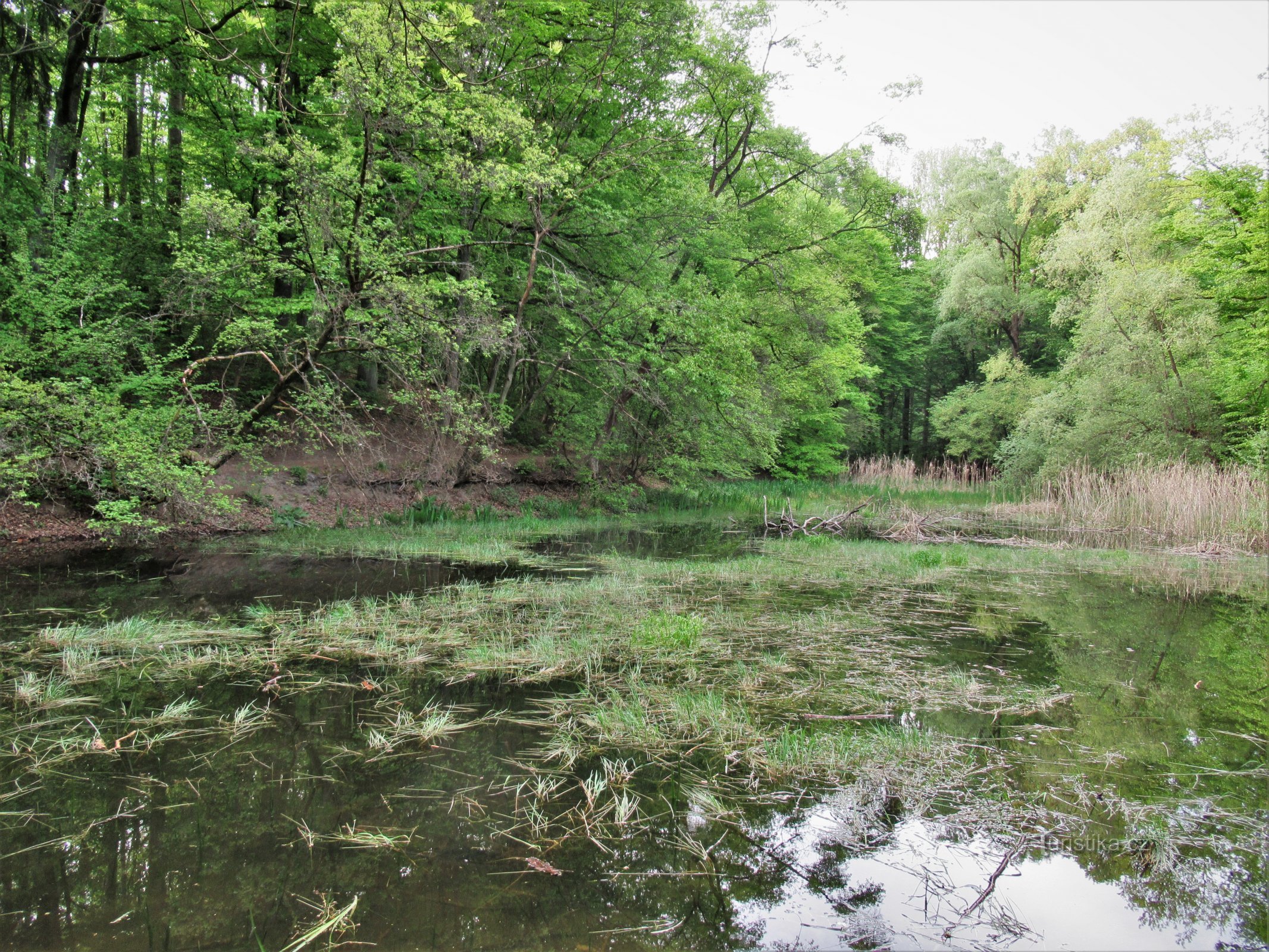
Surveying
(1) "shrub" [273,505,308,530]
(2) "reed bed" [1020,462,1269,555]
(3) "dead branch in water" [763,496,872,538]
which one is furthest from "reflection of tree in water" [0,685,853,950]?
(2) "reed bed" [1020,462,1269,555]

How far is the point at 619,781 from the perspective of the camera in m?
2.86

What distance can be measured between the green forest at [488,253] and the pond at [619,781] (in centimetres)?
374

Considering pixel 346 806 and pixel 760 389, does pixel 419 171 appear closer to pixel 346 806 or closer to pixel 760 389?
pixel 760 389

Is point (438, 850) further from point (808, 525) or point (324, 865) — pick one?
point (808, 525)

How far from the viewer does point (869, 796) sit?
9.11 ft

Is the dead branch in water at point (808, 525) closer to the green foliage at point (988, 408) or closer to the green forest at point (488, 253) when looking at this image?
the green forest at point (488, 253)

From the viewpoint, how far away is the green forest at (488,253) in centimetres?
855

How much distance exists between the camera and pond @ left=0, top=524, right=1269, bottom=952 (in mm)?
2055

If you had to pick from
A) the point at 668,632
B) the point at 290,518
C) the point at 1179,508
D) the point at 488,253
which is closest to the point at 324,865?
the point at 668,632

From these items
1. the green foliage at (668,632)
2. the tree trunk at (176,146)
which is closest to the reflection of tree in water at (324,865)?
the green foliage at (668,632)

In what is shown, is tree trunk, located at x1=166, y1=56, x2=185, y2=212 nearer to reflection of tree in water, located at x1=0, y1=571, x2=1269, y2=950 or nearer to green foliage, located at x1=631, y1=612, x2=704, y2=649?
green foliage, located at x1=631, y1=612, x2=704, y2=649

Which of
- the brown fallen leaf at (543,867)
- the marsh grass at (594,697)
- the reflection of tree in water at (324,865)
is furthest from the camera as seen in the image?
the marsh grass at (594,697)

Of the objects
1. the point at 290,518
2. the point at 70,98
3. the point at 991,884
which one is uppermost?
the point at 70,98

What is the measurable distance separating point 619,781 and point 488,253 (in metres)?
12.2
